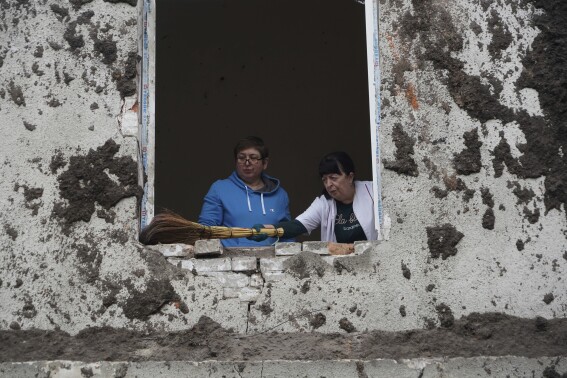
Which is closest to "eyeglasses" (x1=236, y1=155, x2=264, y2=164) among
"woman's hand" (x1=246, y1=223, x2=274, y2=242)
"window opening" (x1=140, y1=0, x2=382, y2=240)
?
"woman's hand" (x1=246, y1=223, x2=274, y2=242)

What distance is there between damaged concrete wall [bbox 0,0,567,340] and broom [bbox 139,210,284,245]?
112mm

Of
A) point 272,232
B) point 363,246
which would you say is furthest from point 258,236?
point 363,246

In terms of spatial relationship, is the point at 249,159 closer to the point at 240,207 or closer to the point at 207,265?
the point at 240,207

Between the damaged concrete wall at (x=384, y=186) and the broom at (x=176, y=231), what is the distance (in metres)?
0.11

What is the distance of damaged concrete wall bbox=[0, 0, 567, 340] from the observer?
4.27 meters

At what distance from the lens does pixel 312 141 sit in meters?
8.79

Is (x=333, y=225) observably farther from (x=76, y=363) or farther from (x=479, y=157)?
(x=76, y=363)

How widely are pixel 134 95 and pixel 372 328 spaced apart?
5.70 ft

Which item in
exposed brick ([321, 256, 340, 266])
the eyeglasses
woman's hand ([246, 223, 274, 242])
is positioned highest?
the eyeglasses

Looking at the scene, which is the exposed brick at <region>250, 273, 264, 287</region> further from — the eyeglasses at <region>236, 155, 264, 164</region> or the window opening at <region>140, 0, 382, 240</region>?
the window opening at <region>140, 0, 382, 240</region>

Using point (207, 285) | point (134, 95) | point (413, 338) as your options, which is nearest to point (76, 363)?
point (207, 285)

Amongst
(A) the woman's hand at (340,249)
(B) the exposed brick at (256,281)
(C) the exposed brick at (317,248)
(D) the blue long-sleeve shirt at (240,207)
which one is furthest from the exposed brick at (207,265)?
(D) the blue long-sleeve shirt at (240,207)

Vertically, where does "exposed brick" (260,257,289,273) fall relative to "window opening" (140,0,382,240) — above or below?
below

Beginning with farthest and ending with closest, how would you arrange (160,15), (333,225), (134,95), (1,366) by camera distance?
(160,15)
(333,225)
(134,95)
(1,366)
